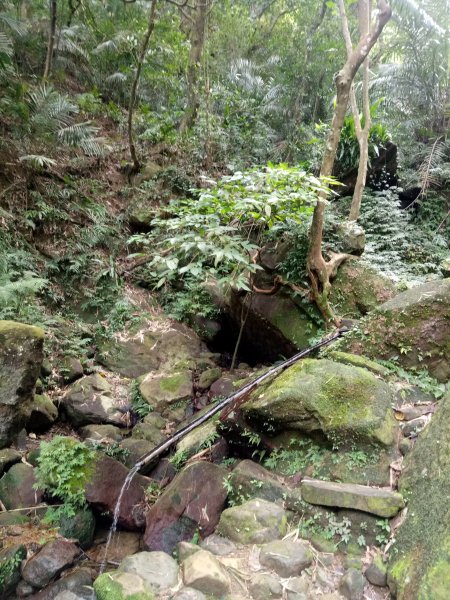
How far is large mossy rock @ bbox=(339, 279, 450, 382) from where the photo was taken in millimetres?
4203

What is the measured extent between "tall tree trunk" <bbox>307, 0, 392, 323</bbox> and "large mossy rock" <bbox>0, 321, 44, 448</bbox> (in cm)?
382

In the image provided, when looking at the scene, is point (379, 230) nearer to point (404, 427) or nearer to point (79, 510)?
point (404, 427)

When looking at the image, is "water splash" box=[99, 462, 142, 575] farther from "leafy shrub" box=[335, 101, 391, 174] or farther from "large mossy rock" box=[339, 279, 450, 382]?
"leafy shrub" box=[335, 101, 391, 174]

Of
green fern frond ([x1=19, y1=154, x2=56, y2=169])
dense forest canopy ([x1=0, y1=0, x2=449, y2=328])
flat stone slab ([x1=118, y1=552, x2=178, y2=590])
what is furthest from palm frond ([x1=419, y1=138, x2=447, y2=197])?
flat stone slab ([x1=118, y1=552, x2=178, y2=590])

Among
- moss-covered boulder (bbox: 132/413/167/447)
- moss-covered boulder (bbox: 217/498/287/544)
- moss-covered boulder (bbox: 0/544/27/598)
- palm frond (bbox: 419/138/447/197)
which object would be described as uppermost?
palm frond (bbox: 419/138/447/197)

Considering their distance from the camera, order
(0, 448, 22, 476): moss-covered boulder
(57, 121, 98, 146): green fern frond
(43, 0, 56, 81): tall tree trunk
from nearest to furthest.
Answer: (0, 448, 22, 476): moss-covered boulder, (57, 121, 98, 146): green fern frond, (43, 0, 56, 81): tall tree trunk

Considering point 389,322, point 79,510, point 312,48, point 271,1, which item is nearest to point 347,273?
point 389,322

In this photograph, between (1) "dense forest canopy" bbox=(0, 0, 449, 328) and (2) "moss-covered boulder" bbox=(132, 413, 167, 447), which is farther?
(1) "dense forest canopy" bbox=(0, 0, 449, 328)

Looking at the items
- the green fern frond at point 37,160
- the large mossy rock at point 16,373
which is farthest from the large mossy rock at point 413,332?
the green fern frond at point 37,160

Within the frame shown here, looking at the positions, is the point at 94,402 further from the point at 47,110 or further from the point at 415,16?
the point at 415,16

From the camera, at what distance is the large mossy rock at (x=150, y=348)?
6898 millimetres

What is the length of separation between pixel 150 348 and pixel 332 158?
4.49 m

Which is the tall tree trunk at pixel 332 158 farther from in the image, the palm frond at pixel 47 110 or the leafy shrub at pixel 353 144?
the palm frond at pixel 47 110

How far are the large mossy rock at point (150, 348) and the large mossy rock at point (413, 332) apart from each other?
3368 millimetres
